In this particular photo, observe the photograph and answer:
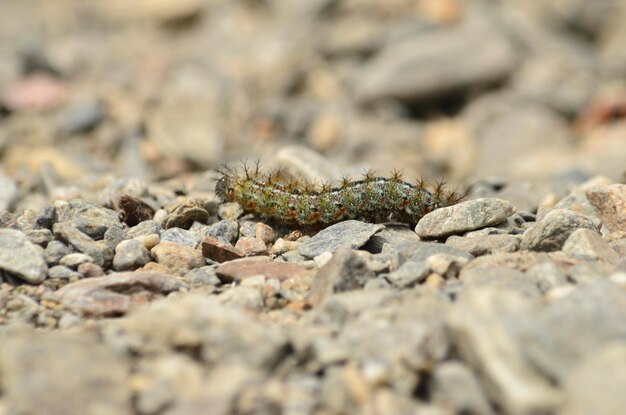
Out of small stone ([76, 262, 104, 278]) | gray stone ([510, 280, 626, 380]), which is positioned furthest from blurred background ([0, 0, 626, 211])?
gray stone ([510, 280, 626, 380])

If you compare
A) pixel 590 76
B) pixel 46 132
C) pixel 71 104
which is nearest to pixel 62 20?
pixel 71 104

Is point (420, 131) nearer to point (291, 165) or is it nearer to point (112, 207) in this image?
point (291, 165)

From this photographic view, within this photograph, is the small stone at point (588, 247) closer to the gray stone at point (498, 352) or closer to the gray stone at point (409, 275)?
the gray stone at point (409, 275)

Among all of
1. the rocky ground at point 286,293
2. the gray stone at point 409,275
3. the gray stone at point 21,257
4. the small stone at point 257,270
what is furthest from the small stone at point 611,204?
the gray stone at point 21,257

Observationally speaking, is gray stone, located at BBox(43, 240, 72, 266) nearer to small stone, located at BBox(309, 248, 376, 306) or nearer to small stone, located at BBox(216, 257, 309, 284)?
small stone, located at BBox(216, 257, 309, 284)

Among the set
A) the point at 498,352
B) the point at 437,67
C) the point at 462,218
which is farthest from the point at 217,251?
the point at 437,67

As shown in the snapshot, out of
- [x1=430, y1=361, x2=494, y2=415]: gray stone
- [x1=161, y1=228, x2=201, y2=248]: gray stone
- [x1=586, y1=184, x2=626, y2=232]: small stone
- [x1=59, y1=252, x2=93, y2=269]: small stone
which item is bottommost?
[x1=430, y1=361, x2=494, y2=415]: gray stone

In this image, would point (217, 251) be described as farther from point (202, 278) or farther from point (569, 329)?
point (569, 329)
